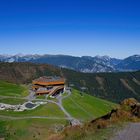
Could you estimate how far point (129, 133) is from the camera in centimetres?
3006

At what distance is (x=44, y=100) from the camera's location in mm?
114938

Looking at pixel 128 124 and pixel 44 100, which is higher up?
pixel 128 124

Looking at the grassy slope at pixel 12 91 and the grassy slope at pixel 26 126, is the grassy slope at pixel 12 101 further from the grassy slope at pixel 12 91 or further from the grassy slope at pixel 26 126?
the grassy slope at pixel 26 126

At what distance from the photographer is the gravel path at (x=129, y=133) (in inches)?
1129

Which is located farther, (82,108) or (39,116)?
(82,108)

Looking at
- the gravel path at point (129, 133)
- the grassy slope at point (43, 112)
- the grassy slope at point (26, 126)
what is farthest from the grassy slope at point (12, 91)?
the gravel path at point (129, 133)

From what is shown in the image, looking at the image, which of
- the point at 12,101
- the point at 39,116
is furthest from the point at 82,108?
the point at 39,116

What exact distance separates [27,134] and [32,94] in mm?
58784

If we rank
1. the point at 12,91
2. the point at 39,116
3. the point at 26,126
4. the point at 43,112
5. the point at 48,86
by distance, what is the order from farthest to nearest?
1. the point at 48,86
2. the point at 12,91
3. the point at 43,112
4. the point at 39,116
5. the point at 26,126

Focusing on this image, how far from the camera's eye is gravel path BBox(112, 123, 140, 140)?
94.1 ft

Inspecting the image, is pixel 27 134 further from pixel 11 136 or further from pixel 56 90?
pixel 56 90

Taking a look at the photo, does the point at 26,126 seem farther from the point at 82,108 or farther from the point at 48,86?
the point at 48,86

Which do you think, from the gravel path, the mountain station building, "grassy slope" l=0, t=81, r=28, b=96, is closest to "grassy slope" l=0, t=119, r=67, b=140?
the mountain station building

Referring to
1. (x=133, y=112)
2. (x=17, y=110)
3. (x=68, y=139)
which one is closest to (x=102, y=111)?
(x=17, y=110)
